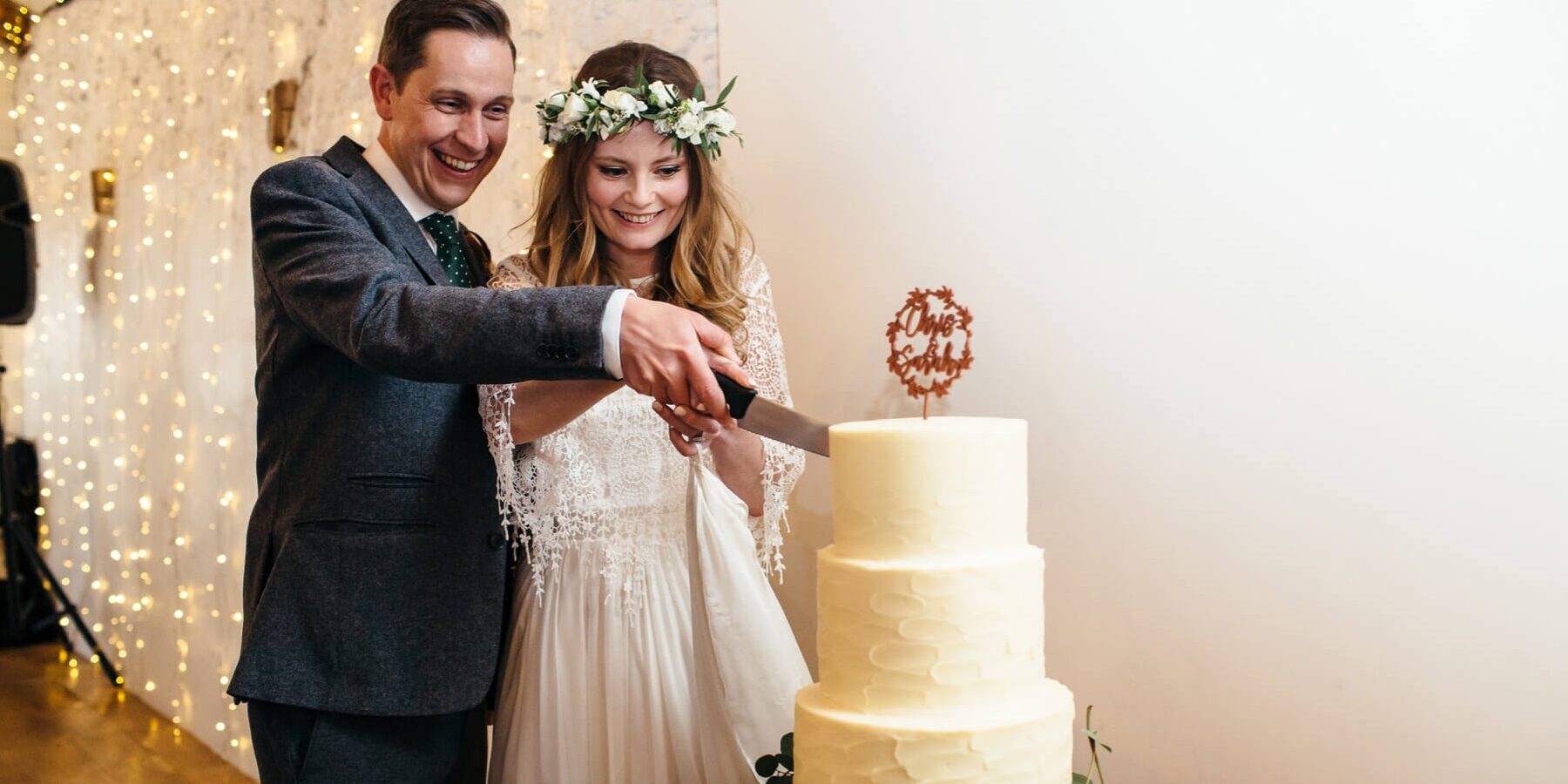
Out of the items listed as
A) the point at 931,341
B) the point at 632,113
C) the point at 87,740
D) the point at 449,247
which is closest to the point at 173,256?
the point at 87,740

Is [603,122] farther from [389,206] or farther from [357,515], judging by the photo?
[357,515]

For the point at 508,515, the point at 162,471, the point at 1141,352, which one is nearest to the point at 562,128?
the point at 508,515

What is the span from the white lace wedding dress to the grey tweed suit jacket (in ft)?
0.23

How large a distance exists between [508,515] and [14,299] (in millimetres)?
4219

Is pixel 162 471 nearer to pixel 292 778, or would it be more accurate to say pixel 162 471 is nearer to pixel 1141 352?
pixel 292 778

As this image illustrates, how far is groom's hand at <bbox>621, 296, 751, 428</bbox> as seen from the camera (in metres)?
1.45

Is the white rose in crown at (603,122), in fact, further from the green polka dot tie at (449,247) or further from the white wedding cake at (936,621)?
the white wedding cake at (936,621)

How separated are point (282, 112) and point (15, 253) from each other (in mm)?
2162

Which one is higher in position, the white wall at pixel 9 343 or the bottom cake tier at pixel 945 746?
the white wall at pixel 9 343

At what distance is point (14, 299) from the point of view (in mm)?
5035

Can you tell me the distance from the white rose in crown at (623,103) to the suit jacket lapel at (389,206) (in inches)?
15.2

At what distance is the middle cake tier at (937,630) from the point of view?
129 cm

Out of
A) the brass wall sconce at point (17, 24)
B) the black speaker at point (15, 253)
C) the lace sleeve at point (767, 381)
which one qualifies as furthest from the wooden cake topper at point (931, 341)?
the brass wall sconce at point (17, 24)

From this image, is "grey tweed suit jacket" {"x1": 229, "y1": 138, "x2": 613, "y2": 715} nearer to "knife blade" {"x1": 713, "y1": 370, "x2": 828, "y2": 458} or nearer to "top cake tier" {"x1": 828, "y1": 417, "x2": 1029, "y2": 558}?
"knife blade" {"x1": 713, "y1": 370, "x2": 828, "y2": 458}
